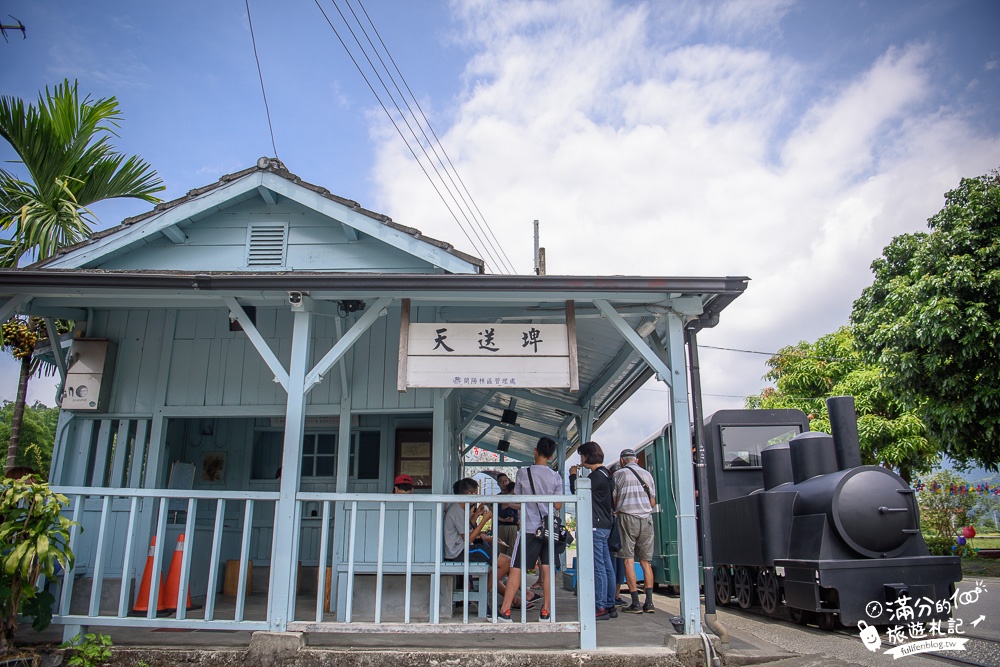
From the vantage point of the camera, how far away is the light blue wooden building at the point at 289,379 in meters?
5.40

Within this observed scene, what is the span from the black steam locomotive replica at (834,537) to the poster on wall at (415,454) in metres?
3.87

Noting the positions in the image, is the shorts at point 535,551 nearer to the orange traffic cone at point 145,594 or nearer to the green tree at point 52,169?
the orange traffic cone at point 145,594

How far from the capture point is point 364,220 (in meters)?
7.21

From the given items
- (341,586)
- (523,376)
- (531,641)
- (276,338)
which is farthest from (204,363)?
(531,641)

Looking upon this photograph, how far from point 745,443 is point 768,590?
2.25m

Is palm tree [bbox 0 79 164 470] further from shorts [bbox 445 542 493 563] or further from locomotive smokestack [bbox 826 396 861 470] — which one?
locomotive smokestack [bbox 826 396 861 470]

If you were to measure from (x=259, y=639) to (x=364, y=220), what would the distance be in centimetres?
411

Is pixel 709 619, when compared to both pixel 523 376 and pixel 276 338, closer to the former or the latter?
pixel 523 376

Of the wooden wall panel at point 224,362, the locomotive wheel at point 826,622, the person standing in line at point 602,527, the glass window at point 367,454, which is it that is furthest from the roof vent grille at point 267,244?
the locomotive wheel at point 826,622

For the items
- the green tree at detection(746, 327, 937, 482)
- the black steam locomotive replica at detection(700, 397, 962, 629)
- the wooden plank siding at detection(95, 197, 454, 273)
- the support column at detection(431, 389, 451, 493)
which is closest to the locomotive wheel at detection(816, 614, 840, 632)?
the black steam locomotive replica at detection(700, 397, 962, 629)

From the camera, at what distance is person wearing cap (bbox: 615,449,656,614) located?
7.11 meters

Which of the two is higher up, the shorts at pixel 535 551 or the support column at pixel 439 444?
the support column at pixel 439 444

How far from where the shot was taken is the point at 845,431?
714cm

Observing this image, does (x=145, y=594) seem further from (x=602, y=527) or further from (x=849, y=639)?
(x=849, y=639)
